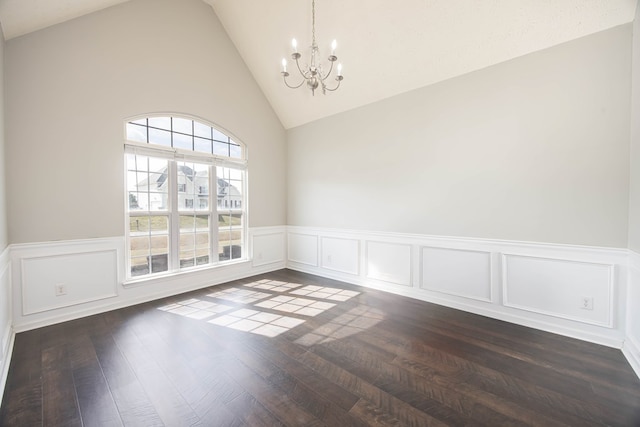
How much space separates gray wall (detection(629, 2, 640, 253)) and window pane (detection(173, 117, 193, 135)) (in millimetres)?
4857

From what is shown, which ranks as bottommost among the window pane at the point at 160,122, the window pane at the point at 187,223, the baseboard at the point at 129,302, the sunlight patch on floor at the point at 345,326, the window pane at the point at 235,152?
the sunlight patch on floor at the point at 345,326

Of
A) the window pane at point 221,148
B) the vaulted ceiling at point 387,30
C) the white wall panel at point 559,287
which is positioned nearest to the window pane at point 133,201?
the window pane at point 221,148

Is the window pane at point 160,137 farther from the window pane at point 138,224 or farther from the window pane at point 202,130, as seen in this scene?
the window pane at point 138,224

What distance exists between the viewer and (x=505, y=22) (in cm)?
264

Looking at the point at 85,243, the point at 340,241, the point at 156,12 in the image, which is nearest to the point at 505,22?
the point at 340,241

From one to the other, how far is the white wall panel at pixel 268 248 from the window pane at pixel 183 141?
5.93 ft

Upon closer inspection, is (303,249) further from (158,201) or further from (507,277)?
(507,277)

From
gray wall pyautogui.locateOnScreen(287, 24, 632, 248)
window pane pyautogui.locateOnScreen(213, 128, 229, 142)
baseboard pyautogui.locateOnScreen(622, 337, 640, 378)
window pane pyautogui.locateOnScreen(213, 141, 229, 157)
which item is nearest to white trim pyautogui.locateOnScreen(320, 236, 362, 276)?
gray wall pyautogui.locateOnScreen(287, 24, 632, 248)

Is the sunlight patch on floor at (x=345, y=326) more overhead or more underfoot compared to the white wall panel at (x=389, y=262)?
more underfoot

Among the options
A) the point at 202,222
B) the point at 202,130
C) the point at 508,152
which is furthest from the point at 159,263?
the point at 508,152

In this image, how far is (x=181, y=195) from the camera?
A: 390 centimetres

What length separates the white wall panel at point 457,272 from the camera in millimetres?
3094

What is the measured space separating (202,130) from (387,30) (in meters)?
2.91

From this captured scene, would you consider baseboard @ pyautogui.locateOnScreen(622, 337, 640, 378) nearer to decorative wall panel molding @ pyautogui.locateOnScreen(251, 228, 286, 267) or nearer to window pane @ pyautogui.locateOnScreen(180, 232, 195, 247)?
decorative wall panel molding @ pyautogui.locateOnScreen(251, 228, 286, 267)
